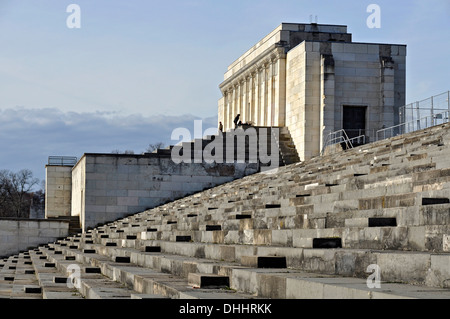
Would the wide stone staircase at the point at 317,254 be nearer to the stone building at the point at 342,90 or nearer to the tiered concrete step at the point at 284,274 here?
the tiered concrete step at the point at 284,274

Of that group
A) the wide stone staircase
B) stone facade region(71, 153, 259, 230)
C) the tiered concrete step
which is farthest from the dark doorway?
the tiered concrete step

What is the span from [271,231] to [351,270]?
9.00 ft

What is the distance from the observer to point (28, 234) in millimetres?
28656

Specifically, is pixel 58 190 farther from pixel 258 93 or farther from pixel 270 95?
pixel 270 95

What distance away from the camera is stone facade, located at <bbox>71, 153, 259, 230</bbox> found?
1141 inches

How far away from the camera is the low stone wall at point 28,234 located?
93.7 feet

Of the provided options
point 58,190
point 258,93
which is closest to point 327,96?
point 258,93

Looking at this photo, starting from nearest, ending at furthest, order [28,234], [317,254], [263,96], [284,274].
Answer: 1. [284,274]
2. [317,254]
3. [28,234]
4. [263,96]

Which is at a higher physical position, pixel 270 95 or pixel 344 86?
pixel 270 95

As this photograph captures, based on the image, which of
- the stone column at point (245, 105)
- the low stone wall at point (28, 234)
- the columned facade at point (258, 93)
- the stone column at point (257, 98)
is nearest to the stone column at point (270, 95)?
the columned facade at point (258, 93)

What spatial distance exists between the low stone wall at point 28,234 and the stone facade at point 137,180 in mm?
1126

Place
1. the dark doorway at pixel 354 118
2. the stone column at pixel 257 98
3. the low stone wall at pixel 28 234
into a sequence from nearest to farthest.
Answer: the low stone wall at pixel 28 234, the dark doorway at pixel 354 118, the stone column at pixel 257 98

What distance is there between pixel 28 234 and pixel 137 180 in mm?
4463
